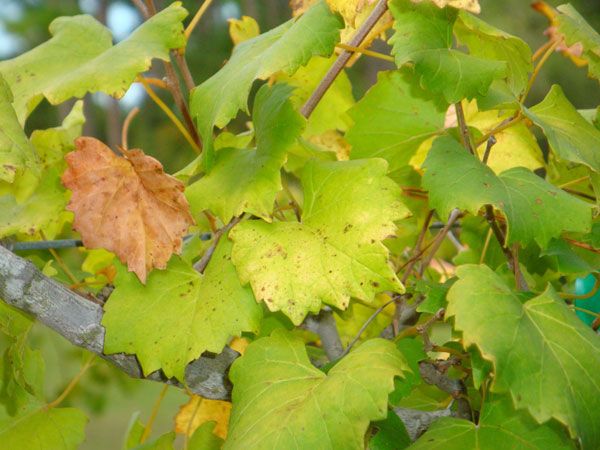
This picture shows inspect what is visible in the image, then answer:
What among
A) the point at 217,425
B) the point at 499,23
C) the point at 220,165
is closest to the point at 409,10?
the point at 220,165

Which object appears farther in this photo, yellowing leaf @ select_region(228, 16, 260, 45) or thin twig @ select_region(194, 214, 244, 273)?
yellowing leaf @ select_region(228, 16, 260, 45)

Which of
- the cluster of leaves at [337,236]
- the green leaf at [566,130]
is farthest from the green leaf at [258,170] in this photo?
the green leaf at [566,130]

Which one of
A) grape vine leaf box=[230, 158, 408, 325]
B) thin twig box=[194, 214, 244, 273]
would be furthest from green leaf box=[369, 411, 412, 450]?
thin twig box=[194, 214, 244, 273]

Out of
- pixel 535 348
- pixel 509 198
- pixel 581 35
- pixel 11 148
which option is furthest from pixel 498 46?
pixel 11 148

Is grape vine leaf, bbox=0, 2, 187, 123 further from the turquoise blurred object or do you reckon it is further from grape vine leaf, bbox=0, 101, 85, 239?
the turquoise blurred object

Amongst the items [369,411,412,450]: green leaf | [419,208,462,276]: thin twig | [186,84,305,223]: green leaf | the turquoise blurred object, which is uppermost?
[186,84,305,223]: green leaf

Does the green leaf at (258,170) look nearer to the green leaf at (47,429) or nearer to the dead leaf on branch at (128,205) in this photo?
the dead leaf on branch at (128,205)
